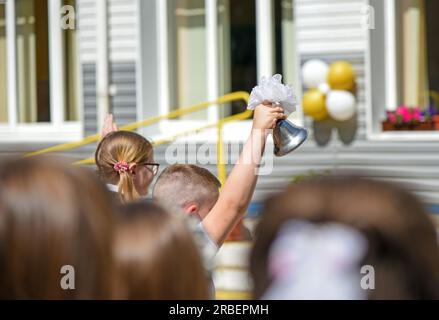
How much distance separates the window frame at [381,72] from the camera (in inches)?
336

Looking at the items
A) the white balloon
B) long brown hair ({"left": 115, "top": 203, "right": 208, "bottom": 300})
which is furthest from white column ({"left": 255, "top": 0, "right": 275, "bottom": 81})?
long brown hair ({"left": 115, "top": 203, "right": 208, "bottom": 300})

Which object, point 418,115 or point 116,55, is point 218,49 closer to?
point 116,55

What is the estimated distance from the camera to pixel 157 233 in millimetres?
1685

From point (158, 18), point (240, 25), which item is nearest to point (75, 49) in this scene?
point (158, 18)

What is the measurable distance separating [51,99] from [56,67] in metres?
0.39

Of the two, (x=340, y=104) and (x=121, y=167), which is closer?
(x=121, y=167)

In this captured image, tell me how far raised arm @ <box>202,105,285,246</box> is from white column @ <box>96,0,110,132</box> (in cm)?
682

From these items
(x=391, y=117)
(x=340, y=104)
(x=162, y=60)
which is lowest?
(x=391, y=117)

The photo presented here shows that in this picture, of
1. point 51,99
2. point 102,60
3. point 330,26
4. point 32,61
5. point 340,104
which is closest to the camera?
point 340,104

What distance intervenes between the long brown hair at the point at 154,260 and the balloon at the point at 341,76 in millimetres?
6823

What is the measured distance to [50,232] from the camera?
152cm

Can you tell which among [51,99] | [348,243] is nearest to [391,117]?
[51,99]

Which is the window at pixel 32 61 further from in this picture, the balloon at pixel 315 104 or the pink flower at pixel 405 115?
the pink flower at pixel 405 115

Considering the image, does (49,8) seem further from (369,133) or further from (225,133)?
(369,133)
